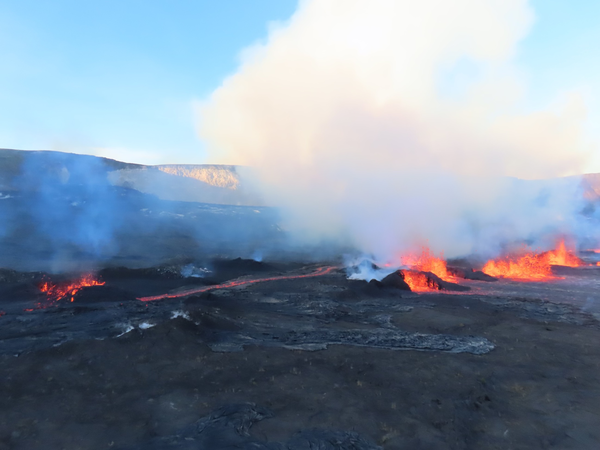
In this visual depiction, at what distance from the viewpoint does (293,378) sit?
11250mm

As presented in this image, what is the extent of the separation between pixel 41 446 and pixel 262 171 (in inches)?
3269

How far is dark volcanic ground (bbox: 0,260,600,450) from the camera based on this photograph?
26.8 ft

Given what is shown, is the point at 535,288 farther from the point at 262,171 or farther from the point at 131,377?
the point at 262,171

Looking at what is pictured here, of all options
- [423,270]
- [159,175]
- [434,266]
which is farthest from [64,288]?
[159,175]

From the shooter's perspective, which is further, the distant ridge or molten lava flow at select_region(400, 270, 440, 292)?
the distant ridge

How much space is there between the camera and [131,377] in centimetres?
1112

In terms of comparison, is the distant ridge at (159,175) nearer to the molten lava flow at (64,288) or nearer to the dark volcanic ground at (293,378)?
the molten lava flow at (64,288)

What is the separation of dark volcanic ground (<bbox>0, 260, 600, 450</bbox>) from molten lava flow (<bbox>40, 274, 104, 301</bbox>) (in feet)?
4.42

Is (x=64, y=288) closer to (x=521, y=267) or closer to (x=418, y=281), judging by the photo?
(x=418, y=281)

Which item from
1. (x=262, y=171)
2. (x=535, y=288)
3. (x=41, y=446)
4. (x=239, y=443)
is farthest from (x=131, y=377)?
(x=262, y=171)

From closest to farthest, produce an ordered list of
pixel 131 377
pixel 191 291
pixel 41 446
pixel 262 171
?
pixel 41 446, pixel 131 377, pixel 191 291, pixel 262 171

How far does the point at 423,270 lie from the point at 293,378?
25196 millimetres

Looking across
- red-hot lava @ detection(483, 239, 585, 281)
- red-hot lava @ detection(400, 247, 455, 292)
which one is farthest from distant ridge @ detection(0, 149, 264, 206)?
red-hot lava @ detection(483, 239, 585, 281)

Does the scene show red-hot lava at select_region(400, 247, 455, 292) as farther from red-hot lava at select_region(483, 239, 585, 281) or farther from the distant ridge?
the distant ridge
